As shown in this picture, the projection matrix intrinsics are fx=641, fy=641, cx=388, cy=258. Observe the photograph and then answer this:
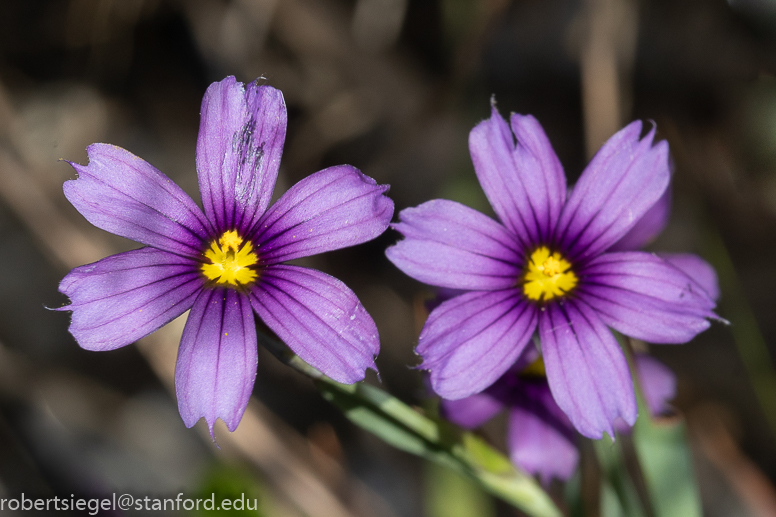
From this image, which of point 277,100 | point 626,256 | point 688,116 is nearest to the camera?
point 277,100

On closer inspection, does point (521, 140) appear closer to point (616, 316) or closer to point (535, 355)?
point (616, 316)

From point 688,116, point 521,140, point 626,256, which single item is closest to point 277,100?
point 521,140

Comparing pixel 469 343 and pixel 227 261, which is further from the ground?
pixel 227 261

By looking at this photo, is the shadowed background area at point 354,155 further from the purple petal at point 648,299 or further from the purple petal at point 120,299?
the purple petal at point 120,299

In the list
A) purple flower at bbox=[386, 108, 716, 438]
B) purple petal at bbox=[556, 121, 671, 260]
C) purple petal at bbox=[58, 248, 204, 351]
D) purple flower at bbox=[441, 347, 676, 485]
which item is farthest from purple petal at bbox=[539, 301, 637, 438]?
purple petal at bbox=[58, 248, 204, 351]

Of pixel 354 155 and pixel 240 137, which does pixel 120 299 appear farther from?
pixel 354 155

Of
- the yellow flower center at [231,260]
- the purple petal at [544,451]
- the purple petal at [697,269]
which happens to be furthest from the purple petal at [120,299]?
the purple petal at [697,269]

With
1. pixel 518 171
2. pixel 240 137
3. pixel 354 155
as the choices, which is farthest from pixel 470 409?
pixel 354 155
